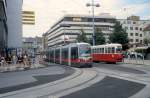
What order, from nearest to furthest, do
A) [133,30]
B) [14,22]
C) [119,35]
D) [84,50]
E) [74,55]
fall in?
[84,50] < [74,55] < [14,22] < [119,35] < [133,30]

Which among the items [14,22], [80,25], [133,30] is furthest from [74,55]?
[133,30]

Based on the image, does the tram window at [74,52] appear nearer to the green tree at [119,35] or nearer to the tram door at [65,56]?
the tram door at [65,56]

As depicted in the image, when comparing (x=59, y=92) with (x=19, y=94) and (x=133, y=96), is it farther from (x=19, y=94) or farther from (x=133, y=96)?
(x=133, y=96)

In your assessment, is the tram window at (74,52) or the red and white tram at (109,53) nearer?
the tram window at (74,52)

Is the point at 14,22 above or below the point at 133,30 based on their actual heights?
below

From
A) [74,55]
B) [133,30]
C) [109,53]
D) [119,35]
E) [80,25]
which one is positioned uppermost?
[80,25]

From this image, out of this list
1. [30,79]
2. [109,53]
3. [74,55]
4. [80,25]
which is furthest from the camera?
[80,25]

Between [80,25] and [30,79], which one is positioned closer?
[30,79]

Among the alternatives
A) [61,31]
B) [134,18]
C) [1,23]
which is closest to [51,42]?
[61,31]

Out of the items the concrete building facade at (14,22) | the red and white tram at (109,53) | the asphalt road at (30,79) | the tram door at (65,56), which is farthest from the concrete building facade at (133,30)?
the asphalt road at (30,79)

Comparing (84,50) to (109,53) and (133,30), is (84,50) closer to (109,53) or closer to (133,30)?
(109,53)

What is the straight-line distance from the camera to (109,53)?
46.7 metres

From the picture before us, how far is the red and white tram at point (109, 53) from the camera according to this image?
4569cm

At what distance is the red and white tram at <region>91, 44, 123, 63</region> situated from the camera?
4569cm
